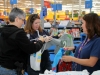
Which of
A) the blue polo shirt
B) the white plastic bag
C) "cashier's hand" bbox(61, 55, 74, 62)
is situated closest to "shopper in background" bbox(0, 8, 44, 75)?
the white plastic bag

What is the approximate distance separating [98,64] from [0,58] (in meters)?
1.15

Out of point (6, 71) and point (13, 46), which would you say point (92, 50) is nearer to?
point (13, 46)

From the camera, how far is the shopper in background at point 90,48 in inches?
90.0

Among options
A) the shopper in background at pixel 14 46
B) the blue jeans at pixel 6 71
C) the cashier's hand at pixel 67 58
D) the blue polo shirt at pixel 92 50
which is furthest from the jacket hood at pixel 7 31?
the blue polo shirt at pixel 92 50

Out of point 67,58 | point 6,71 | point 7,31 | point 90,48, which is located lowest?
point 6,71

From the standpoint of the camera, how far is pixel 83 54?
2395 mm

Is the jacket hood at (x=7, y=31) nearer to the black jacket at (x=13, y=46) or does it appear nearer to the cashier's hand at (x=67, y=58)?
the black jacket at (x=13, y=46)

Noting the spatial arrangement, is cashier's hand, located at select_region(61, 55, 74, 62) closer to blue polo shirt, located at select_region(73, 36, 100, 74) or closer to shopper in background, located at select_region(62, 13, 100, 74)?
shopper in background, located at select_region(62, 13, 100, 74)

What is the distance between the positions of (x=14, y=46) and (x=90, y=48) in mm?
867

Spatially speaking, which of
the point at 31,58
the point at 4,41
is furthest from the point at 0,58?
the point at 31,58

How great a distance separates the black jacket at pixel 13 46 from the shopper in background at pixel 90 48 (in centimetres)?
43

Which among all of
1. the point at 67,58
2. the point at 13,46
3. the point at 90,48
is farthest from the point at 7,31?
the point at 90,48

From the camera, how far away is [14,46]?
2.45 meters

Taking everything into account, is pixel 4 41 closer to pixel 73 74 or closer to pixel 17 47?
pixel 17 47
